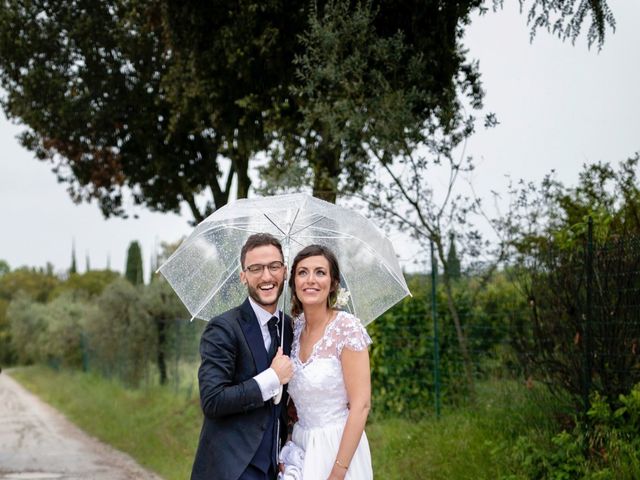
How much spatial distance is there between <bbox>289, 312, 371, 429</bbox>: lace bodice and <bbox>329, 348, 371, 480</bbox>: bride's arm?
0.16 ft

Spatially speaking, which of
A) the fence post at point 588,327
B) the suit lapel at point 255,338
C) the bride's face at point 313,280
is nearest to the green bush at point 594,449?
the fence post at point 588,327

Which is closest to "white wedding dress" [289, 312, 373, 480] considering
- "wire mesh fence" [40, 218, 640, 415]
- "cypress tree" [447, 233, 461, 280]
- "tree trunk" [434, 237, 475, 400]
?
"wire mesh fence" [40, 218, 640, 415]

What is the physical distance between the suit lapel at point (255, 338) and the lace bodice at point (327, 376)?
0.17 m

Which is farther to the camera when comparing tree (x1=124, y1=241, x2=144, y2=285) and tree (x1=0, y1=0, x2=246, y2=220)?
tree (x1=124, y1=241, x2=144, y2=285)

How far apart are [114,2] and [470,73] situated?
986 cm

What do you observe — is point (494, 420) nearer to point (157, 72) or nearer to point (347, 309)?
point (347, 309)

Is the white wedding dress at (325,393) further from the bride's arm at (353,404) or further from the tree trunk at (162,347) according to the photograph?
the tree trunk at (162,347)

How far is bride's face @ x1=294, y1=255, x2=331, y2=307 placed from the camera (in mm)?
4762

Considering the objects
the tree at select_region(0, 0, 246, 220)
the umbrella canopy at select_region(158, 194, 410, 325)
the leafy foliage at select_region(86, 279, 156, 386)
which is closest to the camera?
the umbrella canopy at select_region(158, 194, 410, 325)

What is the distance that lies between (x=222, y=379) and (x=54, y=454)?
1101 centimetres

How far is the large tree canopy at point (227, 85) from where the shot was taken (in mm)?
12422

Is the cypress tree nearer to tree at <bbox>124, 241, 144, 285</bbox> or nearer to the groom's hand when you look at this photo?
the groom's hand

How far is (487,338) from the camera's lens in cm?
1060

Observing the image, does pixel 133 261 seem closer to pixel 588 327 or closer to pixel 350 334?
pixel 588 327
